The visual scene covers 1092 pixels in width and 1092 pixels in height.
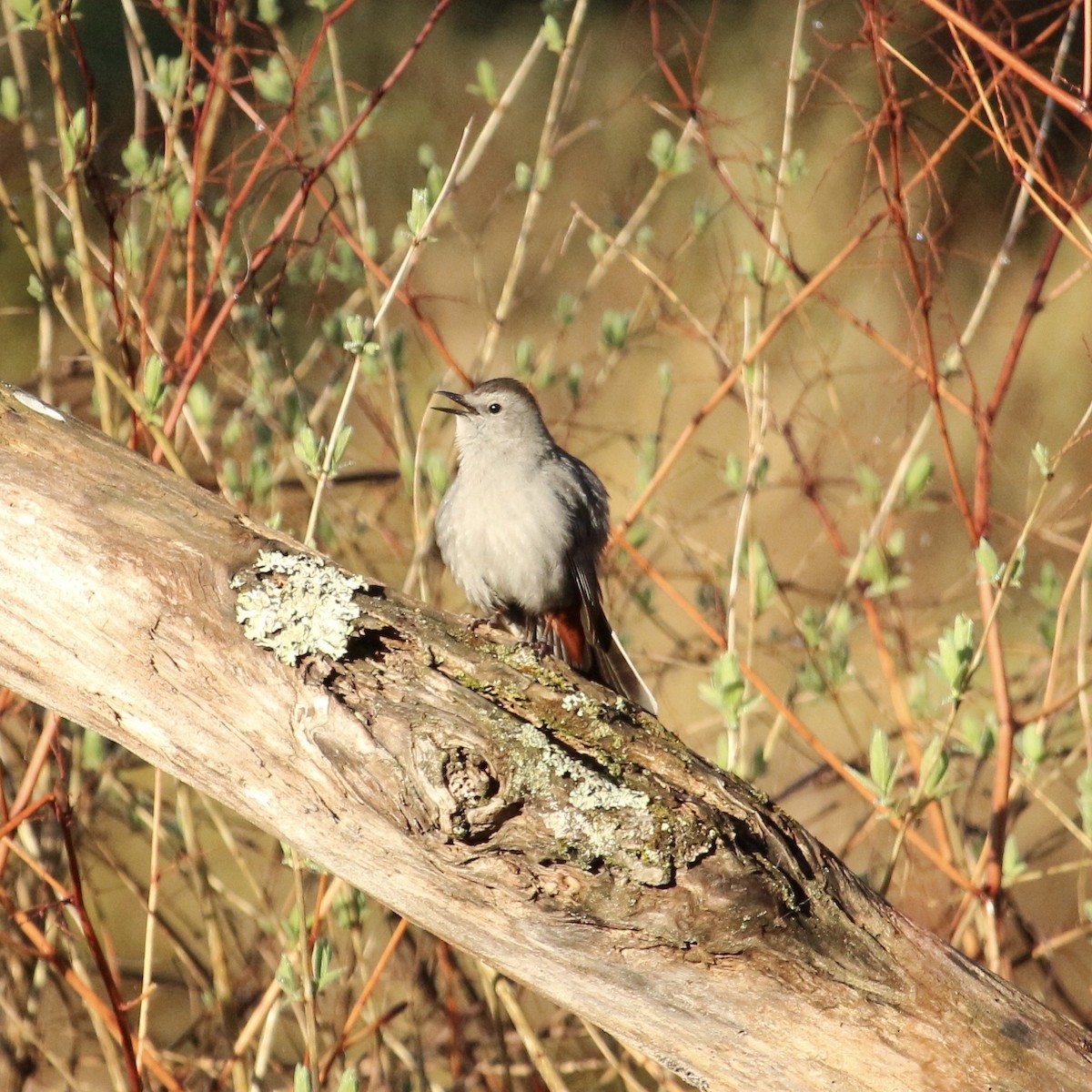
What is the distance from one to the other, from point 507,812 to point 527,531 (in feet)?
6.26

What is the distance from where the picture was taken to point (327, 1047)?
468 cm

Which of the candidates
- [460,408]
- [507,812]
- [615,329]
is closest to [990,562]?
[507,812]

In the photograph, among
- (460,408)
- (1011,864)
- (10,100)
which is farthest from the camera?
(460,408)

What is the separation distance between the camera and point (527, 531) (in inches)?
159

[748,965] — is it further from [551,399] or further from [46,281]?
[551,399]

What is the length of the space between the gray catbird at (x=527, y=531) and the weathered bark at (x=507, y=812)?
1526 mm

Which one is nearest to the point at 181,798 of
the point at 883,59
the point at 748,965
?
the point at 748,965

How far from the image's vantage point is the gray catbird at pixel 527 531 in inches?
159

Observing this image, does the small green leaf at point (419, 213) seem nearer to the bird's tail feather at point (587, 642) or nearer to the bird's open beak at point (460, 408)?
the bird's open beak at point (460, 408)

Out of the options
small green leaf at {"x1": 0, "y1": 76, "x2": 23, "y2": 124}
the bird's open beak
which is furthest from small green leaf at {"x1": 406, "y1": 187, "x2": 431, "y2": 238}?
small green leaf at {"x1": 0, "y1": 76, "x2": 23, "y2": 124}

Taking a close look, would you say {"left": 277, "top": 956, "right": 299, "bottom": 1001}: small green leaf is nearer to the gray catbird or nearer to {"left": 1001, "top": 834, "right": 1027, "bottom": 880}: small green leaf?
the gray catbird

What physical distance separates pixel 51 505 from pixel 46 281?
4.25ft

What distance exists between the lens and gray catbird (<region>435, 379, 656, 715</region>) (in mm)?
4035

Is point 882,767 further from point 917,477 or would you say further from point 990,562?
point 917,477
